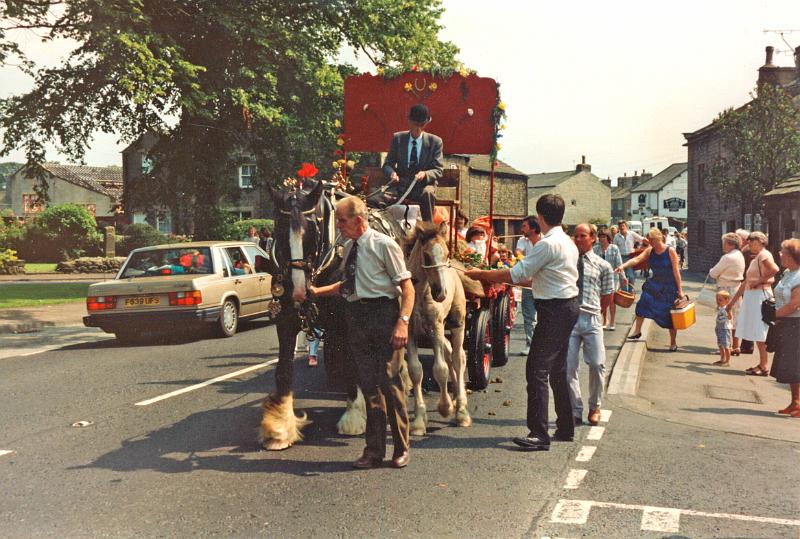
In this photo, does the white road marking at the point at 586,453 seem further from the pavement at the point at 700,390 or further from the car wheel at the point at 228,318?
the car wheel at the point at 228,318

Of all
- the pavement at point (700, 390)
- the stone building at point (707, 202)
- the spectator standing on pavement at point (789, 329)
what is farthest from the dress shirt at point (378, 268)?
the stone building at point (707, 202)

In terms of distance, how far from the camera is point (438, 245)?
6.92 metres

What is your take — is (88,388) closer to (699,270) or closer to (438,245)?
(438,245)

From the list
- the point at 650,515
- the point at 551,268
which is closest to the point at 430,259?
the point at 551,268

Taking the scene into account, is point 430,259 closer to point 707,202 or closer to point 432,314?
point 432,314

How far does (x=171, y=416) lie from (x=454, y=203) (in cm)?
403

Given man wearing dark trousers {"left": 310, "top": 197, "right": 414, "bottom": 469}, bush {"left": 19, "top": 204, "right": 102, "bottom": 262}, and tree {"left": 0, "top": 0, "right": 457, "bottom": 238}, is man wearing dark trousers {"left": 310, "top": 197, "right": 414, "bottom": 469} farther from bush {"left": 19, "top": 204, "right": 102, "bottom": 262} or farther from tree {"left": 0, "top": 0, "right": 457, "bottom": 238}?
bush {"left": 19, "top": 204, "right": 102, "bottom": 262}

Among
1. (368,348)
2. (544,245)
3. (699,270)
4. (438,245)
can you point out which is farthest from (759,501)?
(699,270)

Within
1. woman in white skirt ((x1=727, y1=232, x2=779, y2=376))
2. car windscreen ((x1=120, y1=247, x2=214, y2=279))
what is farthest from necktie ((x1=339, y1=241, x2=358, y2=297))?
car windscreen ((x1=120, y1=247, x2=214, y2=279))

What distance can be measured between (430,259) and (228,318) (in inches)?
300

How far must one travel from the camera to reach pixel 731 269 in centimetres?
1160

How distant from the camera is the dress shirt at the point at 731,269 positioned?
11.6 meters

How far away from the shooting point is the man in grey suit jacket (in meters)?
8.27

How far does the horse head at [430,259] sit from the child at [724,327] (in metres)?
6.18
